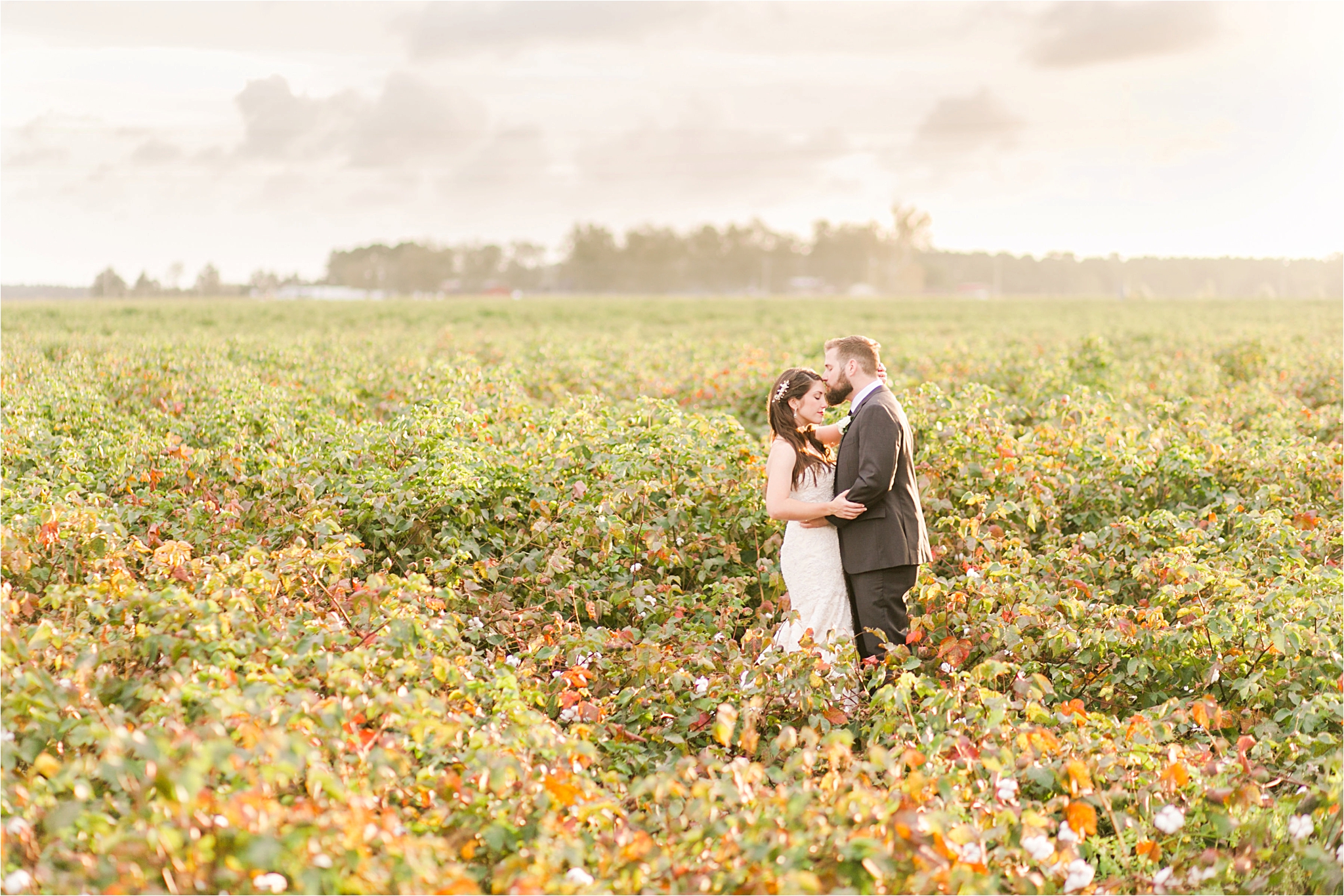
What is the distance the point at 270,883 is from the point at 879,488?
3.06 metres

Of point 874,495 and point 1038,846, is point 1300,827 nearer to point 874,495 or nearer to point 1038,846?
point 1038,846

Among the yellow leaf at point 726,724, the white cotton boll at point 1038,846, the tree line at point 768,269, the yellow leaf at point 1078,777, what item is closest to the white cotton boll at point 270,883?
the yellow leaf at point 726,724

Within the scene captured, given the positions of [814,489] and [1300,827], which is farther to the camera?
[814,489]

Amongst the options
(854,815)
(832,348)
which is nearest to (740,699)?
(854,815)

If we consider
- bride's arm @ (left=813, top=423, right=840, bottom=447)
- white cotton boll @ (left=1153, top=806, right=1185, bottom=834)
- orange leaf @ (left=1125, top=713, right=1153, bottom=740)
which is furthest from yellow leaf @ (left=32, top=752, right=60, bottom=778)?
bride's arm @ (left=813, top=423, right=840, bottom=447)

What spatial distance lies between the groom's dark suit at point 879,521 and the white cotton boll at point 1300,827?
6.13 feet

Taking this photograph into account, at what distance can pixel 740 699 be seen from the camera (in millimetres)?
4250

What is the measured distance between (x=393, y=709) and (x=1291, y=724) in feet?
11.5

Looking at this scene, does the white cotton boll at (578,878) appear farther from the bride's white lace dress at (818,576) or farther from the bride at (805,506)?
the bride's white lace dress at (818,576)

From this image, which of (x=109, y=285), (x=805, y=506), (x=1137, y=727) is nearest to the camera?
(x=1137, y=727)

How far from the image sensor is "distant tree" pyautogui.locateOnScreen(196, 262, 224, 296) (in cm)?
5588

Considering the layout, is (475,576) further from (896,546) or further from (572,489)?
(896,546)

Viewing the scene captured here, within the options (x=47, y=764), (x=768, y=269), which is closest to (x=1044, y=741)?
(x=47, y=764)

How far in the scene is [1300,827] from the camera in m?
3.32
